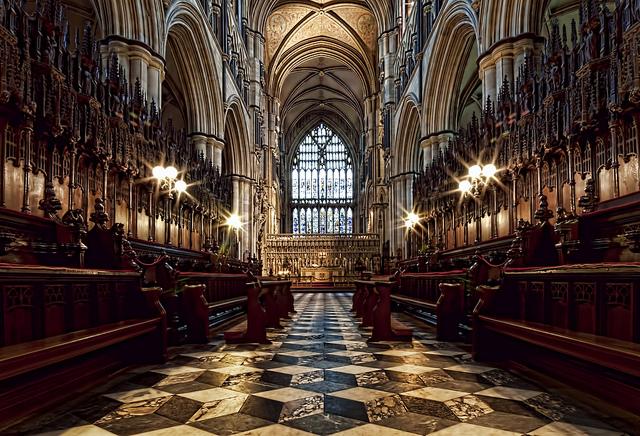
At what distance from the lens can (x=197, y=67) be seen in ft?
48.6

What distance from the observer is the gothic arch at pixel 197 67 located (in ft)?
44.4

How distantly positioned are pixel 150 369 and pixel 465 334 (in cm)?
357

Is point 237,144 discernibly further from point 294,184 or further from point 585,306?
point 294,184

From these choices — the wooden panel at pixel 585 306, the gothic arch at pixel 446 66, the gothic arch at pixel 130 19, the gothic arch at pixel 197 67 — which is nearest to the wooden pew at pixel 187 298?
the wooden panel at pixel 585 306

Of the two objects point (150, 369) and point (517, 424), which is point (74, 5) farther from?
point (517, 424)

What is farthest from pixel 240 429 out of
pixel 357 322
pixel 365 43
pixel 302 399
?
pixel 365 43

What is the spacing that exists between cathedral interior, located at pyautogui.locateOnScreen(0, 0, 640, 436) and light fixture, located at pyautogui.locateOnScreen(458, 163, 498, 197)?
62 mm

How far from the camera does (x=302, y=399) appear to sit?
9.48 feet

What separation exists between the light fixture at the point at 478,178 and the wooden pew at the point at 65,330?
7294 millimetres

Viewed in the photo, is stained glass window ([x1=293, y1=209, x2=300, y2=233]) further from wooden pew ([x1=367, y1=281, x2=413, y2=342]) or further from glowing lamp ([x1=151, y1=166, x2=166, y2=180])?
wooden pew ([x1=367, y1=281, x2=413, y2=342])

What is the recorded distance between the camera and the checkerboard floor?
2346 mm

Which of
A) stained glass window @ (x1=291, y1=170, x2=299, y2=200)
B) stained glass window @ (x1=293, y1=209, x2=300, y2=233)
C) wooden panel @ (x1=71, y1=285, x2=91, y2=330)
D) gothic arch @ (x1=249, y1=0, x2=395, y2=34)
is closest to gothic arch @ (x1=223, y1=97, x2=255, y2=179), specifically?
gothic arch @ (x1=249, y1=0, x2=395, y2=34)

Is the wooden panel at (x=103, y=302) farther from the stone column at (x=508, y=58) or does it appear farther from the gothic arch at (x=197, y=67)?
the gothic arch at (x=197, y=67)

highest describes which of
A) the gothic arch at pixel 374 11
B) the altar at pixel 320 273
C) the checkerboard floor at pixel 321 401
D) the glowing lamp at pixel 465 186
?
the gothic arch at pixel 374 11
